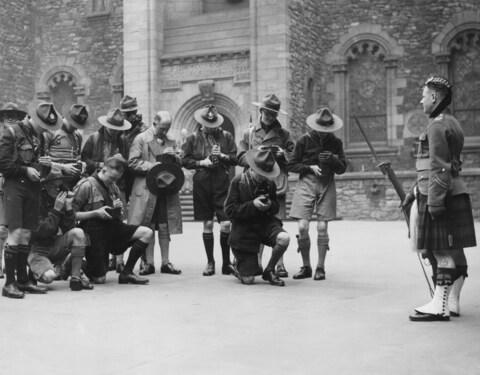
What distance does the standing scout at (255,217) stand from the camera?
798cm

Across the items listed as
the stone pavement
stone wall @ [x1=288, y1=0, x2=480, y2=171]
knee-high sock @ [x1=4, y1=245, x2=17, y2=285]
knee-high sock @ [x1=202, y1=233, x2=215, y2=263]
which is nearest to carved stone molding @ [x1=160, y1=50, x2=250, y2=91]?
stone wall @ [x1=288, y1=0, x2=480, y2=171]

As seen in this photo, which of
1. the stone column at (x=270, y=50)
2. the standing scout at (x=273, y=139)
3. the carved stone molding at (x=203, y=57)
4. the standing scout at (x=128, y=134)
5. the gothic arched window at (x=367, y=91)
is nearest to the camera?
the standing scout at (x=273, y=139)

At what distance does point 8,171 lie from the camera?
7012mm

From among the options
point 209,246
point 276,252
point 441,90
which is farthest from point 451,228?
point 209,246

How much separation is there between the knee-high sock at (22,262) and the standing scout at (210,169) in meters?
2.28

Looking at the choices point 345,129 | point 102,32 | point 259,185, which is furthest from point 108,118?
point 102,32

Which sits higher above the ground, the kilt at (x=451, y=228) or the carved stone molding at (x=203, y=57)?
the carved stone molding at (x=203, y=57)

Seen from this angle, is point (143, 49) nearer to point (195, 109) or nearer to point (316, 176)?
point (195, 109)

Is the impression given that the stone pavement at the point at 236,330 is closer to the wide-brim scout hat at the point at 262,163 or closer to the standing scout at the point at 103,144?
the wide-brim scout hat at the point at 262,163

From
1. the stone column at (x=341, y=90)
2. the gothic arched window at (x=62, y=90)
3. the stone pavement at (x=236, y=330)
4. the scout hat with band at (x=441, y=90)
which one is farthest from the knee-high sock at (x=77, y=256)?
the gothic arched window at (x=62, y=90)

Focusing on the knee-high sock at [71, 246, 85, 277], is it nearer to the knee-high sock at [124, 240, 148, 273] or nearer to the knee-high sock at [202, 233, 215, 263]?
the knee-high sock at [124, 240, 148, 273]

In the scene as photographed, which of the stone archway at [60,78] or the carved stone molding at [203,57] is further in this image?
the stone archway at [60,78]

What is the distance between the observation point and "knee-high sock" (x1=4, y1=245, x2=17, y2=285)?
279 inches

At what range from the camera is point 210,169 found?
9211 millimetres
